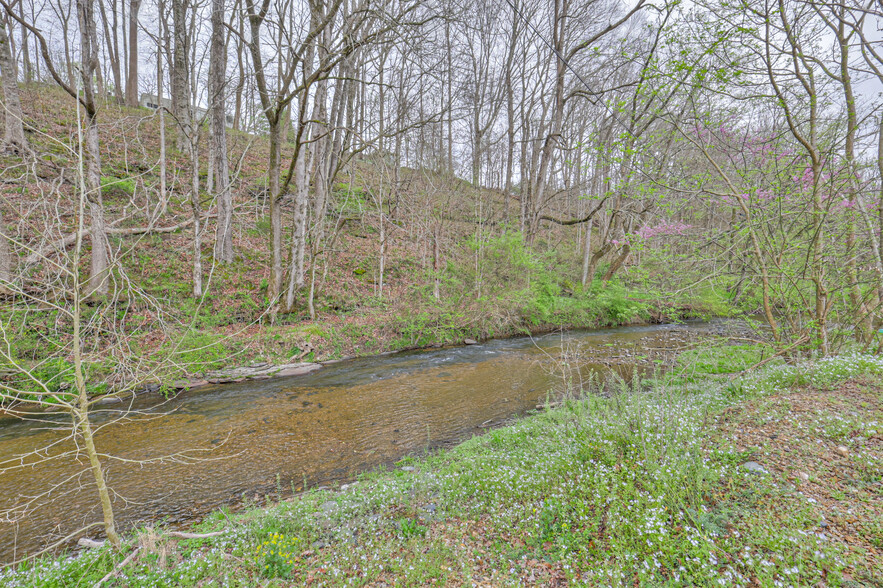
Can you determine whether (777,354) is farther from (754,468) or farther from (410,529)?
(410,529)

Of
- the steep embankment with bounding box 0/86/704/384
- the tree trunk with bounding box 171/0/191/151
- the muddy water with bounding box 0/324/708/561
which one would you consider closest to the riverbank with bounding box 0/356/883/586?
the muddy water with bounding box 0/324/708/561

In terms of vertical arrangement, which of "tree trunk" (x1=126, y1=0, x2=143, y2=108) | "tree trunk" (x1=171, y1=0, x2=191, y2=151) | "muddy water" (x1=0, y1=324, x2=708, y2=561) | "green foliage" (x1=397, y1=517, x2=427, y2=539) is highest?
"tree trunk" (x1=126, y1=0, x2=143, y2=108)

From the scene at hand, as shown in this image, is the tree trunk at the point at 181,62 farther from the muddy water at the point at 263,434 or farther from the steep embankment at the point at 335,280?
the muddy water at the point at 263,434

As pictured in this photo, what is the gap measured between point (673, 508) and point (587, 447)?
100 centimetres

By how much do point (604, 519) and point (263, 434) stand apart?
5.32m

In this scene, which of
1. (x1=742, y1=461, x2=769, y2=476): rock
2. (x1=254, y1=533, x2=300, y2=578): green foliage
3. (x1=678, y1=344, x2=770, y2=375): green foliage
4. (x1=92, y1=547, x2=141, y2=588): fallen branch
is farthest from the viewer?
(x1=678, y1=344, x2=770, y2=375): green foliage

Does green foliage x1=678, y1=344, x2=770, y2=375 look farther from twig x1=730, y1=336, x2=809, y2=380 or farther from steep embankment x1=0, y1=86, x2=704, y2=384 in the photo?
steep embankment x1=0, y1=86, x2=704, y2=384

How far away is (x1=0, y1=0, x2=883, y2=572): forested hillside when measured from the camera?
454cm

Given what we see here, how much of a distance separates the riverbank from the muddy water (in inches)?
33.7

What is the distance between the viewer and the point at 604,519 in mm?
2887

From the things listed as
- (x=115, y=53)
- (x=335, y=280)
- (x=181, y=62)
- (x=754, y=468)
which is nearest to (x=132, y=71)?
(x=115, y=53)

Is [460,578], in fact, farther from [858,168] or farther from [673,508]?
[858,168]

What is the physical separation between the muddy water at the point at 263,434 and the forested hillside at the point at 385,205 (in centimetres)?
79

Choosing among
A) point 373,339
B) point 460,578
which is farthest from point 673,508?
point 373,339
